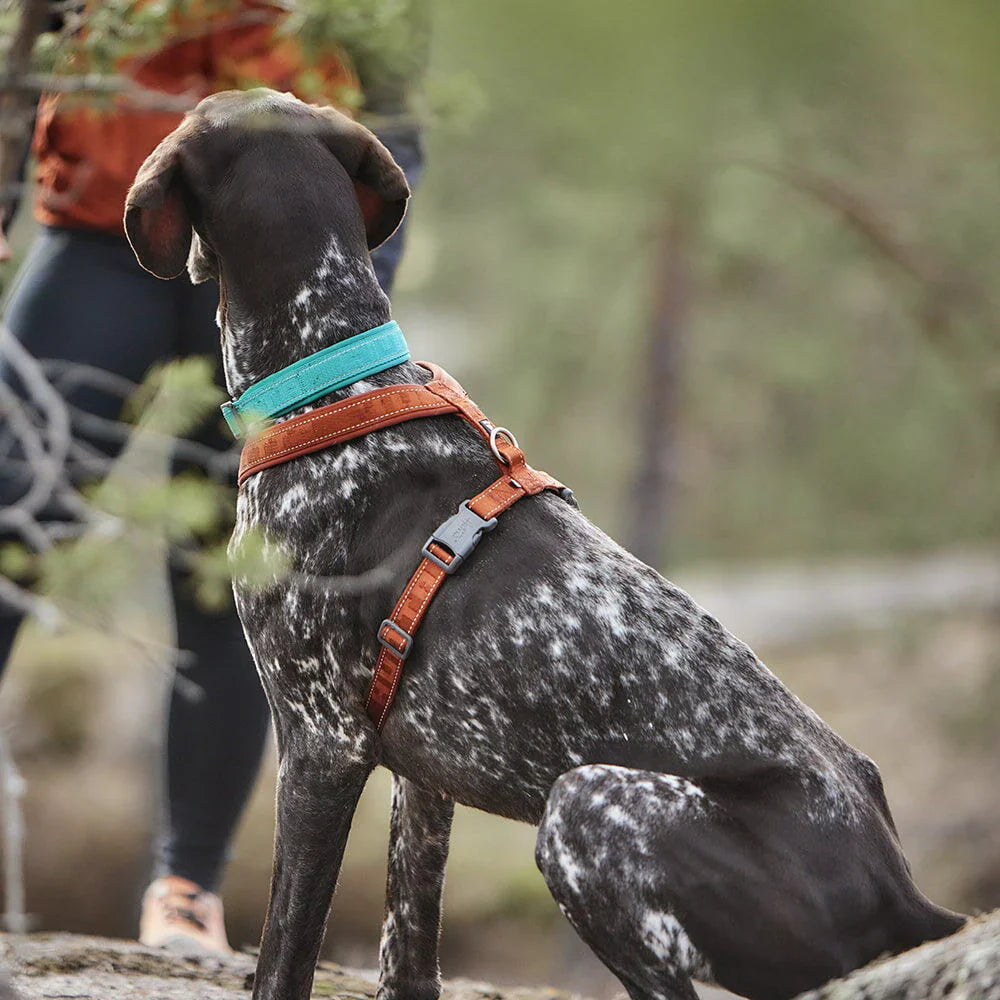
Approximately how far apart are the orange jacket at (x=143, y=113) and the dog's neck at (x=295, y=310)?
A: 56 centimetres

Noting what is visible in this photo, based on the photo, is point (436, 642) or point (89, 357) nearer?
point (436, 642)

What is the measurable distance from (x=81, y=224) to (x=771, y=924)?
2.53 metres

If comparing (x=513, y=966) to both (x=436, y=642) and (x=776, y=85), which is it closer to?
(x=436, y=642)

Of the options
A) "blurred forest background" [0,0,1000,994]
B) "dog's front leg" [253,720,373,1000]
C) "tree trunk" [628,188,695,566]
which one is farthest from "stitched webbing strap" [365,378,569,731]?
"tree trunk" [628,188,695,566]

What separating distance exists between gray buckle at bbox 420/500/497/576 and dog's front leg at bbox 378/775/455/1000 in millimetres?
728

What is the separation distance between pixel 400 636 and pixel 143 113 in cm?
169

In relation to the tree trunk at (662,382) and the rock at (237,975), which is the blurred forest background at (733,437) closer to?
the tree trunk at (662,382)

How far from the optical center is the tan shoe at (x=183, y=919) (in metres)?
4.01

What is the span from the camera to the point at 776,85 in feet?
6.11

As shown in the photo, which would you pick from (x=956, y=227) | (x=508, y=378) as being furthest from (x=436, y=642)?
(x=508, y=378)

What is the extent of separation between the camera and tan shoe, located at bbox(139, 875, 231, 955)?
401 cm

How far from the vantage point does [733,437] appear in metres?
19.1

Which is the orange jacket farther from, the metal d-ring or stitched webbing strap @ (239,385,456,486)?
the metal d-ring

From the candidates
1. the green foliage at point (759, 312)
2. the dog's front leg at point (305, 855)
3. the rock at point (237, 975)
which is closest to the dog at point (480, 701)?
the dog's front leg at point (305, 855)
